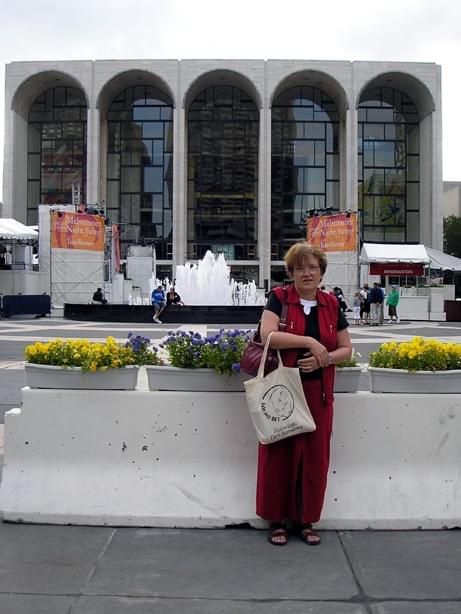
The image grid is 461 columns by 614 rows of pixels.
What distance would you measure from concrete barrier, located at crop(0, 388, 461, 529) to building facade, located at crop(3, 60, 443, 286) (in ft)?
177

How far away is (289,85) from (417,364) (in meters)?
58.7

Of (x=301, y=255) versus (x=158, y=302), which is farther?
(x=158, y=302)

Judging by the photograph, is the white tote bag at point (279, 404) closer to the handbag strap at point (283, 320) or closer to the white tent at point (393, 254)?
the handbag strap at point (283, 320)

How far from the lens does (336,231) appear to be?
3058 cm

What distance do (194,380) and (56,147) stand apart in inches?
2456

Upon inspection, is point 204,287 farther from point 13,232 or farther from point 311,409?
point 311,409

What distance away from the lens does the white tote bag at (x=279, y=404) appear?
3.41m

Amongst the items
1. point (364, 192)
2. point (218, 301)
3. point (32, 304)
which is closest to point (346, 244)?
point (218, 301)

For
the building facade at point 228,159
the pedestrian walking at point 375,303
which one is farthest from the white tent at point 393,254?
the building facade at point 228,159

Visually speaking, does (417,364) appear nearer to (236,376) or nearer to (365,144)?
(236,376)

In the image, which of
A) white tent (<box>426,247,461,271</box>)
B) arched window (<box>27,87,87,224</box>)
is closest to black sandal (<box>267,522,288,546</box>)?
white tent (<box>426,247,461,271</box>)

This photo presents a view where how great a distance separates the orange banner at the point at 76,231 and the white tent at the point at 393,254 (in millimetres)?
14556

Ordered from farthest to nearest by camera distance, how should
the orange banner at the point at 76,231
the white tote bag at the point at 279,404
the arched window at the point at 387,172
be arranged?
the arched window at the point at 387,172, the orange banner at the point at 76,231, the white tote bag at the point at 279,404

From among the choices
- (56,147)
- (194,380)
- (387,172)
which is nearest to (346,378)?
(194,380)
